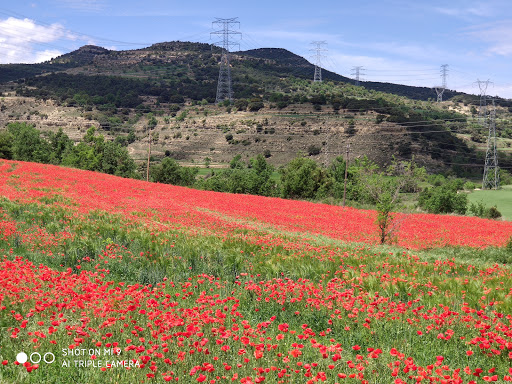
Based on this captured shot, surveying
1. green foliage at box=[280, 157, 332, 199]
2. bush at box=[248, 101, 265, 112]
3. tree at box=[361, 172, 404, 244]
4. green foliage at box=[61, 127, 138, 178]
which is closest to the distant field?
green foliage at box=[280, 157, 332, 199]

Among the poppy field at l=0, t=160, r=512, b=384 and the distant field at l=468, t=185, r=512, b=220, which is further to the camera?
the distant field at l=468, t=185, r=512, b=220

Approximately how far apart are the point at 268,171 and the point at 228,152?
4070 cm

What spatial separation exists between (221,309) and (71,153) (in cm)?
6685

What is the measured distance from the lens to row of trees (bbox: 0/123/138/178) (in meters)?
62.6

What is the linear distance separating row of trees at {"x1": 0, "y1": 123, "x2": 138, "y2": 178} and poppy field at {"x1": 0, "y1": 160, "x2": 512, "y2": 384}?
5048 cm

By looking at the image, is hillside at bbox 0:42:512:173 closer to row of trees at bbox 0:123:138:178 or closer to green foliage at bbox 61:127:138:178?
row of trees at bbox 0:123:138:178

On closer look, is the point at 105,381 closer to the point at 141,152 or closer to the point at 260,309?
the point at 260,309

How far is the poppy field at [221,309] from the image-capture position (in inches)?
190

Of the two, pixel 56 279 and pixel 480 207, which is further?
pixel 480 207

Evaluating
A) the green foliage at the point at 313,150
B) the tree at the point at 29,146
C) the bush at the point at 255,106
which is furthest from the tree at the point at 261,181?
the bush at the point at 255,106

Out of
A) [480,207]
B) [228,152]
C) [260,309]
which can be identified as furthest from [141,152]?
[260,309]

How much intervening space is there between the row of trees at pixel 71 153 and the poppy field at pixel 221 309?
166 ft

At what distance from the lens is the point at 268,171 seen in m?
72.3

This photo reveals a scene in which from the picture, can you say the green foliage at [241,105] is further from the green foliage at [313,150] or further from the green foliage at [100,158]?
the green foliage at [100,158]
